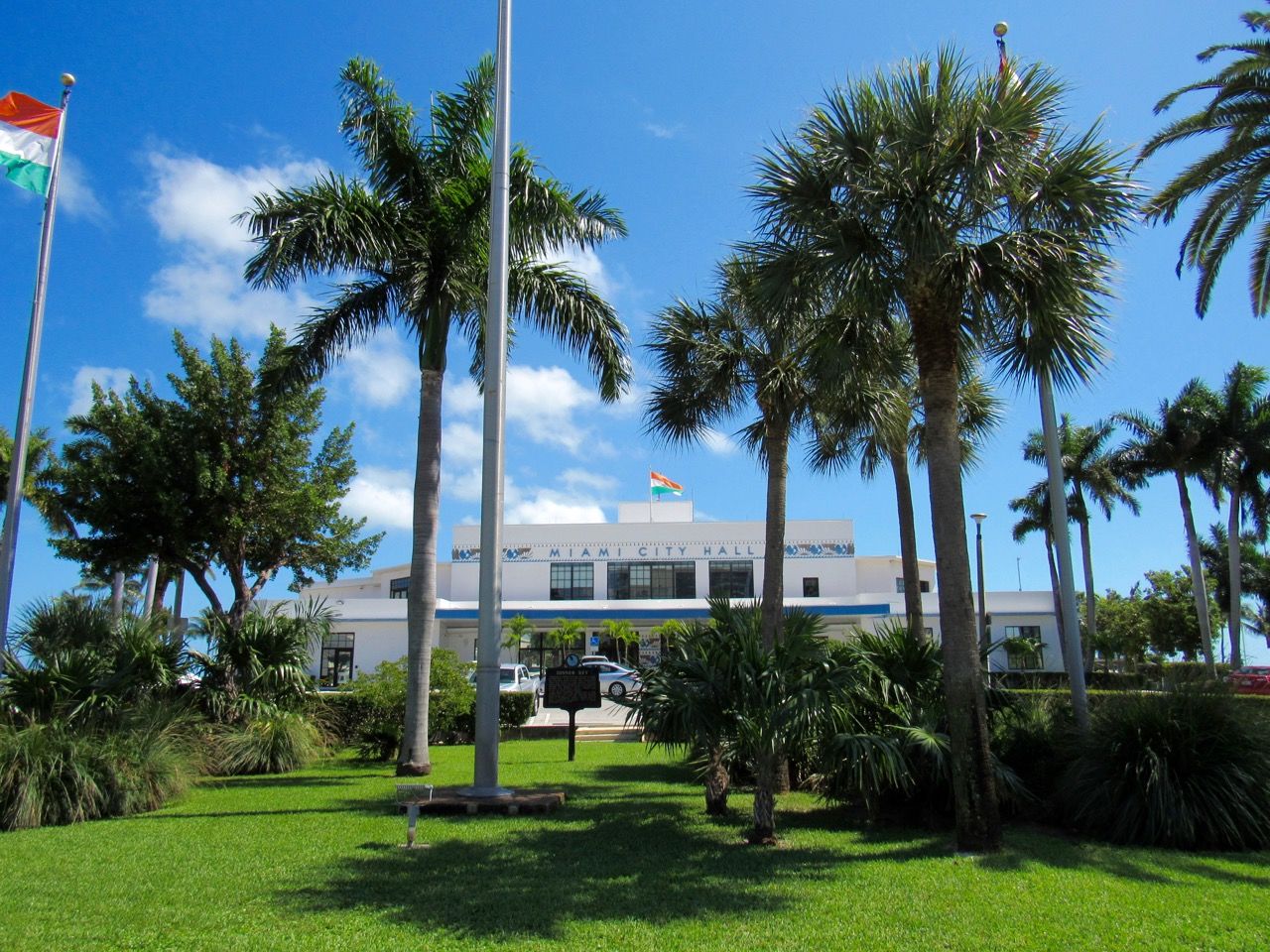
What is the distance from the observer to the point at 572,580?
45.0m

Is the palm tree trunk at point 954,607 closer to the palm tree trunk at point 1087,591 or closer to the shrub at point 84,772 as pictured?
the shrub at point 84,772

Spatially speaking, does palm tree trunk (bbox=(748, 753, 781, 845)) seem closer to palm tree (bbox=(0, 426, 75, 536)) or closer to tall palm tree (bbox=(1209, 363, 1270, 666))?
palm tree (bbox=(0, 426, 75, 536))

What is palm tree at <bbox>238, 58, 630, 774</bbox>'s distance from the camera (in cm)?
1424

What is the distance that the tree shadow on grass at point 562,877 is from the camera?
21.3 feet

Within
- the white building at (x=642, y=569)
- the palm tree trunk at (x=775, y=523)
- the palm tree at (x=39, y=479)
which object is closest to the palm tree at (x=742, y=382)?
the palm tree trunk at (x=775, y=523)

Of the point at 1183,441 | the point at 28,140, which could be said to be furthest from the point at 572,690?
the point at 1183,441

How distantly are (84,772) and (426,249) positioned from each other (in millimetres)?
8918

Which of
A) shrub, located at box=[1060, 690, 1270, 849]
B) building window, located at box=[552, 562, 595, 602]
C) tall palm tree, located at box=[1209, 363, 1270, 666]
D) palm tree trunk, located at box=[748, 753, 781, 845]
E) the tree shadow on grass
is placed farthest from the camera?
building window, located at box=[552, 562, 595, 602]

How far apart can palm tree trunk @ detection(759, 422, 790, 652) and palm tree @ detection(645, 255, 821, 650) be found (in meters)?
0.01

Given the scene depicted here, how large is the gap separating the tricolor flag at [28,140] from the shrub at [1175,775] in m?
18.5

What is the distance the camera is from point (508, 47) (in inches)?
503

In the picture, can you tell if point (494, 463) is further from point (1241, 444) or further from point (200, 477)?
point (1241, 444)

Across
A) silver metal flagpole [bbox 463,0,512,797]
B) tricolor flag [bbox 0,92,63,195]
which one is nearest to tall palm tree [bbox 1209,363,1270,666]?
silver metal flagpole [bbox 463,0,512,797]

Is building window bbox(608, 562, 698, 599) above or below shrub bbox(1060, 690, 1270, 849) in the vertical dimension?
above
